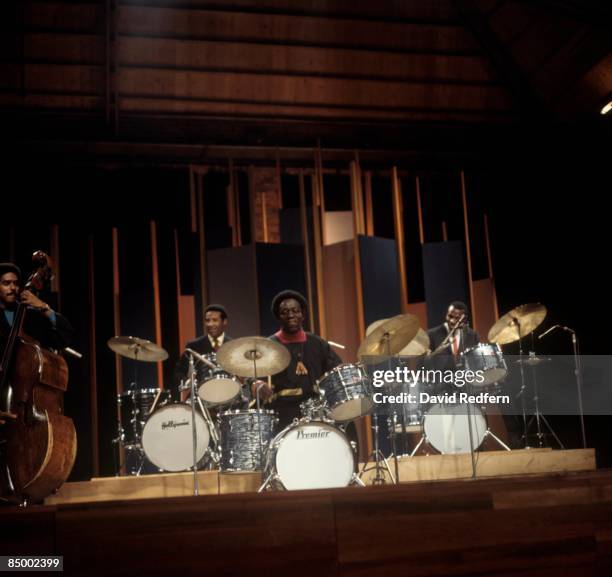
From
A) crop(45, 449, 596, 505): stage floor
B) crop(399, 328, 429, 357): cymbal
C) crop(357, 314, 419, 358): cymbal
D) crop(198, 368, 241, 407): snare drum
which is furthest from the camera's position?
crop(399, 328, 429, 357): cymbal

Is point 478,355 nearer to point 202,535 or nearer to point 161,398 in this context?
point 161,398

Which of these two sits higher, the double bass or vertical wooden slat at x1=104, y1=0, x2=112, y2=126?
vertical wooden slat at x1=104, y1=0, x2=112, y2=126

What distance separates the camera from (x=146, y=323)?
7.59m

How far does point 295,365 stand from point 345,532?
2.98 m

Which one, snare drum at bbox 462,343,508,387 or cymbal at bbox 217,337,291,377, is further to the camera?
snare drum at bbox 462,343,508,387

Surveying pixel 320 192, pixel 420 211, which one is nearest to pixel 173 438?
pixel 320 192

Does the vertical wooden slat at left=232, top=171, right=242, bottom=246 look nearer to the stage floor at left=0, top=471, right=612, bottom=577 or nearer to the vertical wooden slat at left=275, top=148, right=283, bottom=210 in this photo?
the vertical wooden slat at left=275, top=148, right=283, bottom=210

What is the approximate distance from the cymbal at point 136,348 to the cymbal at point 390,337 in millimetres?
1675

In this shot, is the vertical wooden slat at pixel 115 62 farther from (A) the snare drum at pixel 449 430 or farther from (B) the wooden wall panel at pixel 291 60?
(A) the snare drum at pixel 449 430

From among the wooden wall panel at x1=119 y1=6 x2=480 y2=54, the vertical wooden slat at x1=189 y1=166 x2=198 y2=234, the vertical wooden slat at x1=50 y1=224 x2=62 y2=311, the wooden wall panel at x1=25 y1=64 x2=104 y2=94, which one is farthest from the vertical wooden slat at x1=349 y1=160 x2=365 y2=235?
the vertical wooden slat at x1=50 y1=224 x2=62 y2=311

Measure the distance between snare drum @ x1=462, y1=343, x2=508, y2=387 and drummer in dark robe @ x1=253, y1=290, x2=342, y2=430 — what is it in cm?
108

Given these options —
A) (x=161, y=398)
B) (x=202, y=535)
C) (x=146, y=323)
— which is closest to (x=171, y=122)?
(x=146, y=323)

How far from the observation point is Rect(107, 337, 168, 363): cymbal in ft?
19.2

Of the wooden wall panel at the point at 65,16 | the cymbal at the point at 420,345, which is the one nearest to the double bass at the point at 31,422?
the cymbal at the point at 420,345
